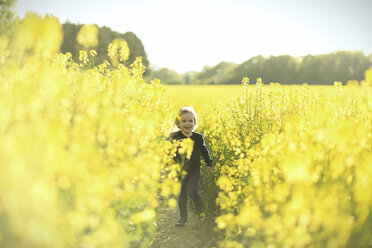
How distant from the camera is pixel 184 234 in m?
3.86

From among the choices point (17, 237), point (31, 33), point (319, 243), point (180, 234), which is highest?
point (31, 33)

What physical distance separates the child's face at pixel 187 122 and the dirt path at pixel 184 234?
1.24m

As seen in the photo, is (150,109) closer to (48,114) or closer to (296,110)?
(48,114)

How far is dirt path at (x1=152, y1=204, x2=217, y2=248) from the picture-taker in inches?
142

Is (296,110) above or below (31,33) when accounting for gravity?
below

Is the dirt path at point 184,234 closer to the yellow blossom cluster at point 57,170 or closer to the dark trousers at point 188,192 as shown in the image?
the dark trousers at point 188,192

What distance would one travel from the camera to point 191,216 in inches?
173

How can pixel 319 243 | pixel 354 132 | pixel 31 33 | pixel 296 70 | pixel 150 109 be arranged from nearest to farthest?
pixel 319 243 < pixel 31 33 < pixel 354 132 < pixel 150 109 < pixel 296 70

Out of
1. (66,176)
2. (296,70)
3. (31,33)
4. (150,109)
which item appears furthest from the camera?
(296,70)

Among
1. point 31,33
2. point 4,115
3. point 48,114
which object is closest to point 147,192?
point 48,114

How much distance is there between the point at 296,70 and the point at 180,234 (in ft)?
170

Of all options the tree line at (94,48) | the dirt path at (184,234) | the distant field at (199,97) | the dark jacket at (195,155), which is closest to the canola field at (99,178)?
the dark jacket at (195,155)

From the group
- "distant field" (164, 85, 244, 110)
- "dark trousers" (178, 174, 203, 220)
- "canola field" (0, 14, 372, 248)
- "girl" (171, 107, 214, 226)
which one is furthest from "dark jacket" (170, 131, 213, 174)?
"distant field" (164, 85, 244, 110)

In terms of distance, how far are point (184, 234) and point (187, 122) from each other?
154cm
